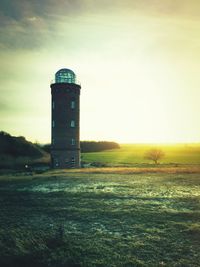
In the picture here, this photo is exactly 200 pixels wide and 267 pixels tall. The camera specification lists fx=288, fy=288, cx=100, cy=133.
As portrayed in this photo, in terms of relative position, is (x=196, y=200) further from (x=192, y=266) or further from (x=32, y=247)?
(x=32, y=247)

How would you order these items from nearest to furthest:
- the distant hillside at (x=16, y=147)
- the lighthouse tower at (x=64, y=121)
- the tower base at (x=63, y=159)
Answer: the lighthouse tower at (x=64, y=121) → the tower base at (x=63, y=159) → the distant hillside at (x=16, y=147)

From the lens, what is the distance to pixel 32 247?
35.8 ft

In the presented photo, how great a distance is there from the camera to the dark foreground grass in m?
10.0

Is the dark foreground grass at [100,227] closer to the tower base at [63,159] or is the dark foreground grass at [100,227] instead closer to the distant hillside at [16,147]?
the tower base at [63,159]

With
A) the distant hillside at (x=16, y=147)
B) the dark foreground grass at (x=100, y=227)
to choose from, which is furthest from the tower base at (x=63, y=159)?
the dark foreground grass at (x=100, y=227)

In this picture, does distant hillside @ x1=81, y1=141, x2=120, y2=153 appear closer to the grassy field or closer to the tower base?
the grassy field

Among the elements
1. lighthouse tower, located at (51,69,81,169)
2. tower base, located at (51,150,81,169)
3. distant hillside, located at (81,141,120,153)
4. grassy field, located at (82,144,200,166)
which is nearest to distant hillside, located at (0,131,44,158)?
tower base, located at (51,150,81,169)

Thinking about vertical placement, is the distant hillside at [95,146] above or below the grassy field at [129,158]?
above

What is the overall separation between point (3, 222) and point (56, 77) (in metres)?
33.5

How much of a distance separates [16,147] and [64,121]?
1931 centimetres

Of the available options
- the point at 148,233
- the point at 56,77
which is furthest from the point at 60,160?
the point at 148,233

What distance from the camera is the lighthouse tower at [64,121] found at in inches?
1714

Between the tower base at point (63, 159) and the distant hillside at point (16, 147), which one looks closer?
the tower base at point (63, 159)

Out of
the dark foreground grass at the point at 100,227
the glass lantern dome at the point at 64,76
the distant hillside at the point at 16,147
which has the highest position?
the glass lantern dome at the point at 64,76
